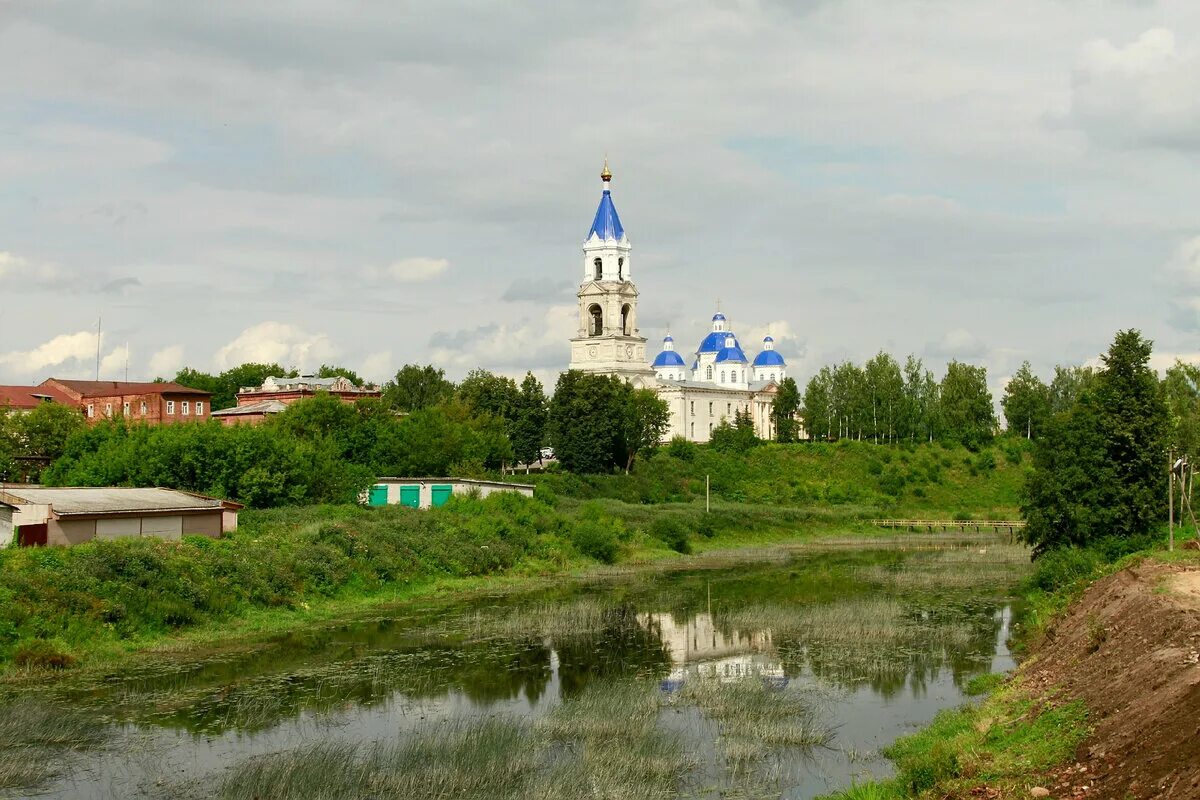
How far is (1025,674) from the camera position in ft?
82.4

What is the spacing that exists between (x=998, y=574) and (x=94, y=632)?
1378 inches

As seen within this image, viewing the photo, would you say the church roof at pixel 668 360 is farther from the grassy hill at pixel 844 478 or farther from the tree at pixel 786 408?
the grassy hill at pixel 844 478

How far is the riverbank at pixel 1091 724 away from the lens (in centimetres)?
1496

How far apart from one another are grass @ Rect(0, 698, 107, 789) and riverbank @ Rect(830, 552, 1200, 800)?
1248cm

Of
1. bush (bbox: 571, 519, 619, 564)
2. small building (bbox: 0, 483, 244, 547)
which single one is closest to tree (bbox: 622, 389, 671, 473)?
bush (bbox: 571, 519, 619, 564)

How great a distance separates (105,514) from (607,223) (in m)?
93.1

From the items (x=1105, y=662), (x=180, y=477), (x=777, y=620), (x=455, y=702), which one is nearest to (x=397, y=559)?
(x=180, y=477)

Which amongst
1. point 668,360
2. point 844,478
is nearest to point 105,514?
point 844,478

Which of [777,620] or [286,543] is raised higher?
[286,543]

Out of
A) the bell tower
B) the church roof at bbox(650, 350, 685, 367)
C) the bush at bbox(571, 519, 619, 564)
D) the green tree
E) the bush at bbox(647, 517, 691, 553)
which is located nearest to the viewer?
the bush at bbox(571, 519, 619, 564)

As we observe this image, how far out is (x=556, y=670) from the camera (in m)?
28.5

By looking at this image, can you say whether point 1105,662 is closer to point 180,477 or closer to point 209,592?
point 209,592

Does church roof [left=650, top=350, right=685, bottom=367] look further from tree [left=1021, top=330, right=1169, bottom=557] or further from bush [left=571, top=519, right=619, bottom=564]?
tree [left=1021, top=330, right=1169, bottom=557]

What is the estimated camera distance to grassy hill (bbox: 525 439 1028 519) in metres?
86.8
